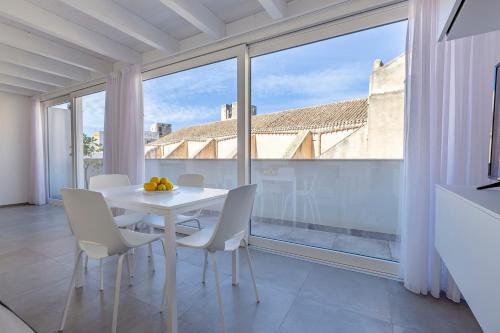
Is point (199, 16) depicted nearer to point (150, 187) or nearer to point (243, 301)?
point (150, 187)

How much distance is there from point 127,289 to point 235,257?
90 centimetres

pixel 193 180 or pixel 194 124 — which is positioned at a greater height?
pixel 194 124

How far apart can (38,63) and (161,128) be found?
2050mm

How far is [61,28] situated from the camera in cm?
264

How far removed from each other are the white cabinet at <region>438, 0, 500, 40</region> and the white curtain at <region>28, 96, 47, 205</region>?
690cm

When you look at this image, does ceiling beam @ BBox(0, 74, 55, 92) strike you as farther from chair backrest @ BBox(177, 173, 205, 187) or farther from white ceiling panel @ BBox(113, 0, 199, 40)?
chair backrest @ BBox(177, 173, 205, 187)

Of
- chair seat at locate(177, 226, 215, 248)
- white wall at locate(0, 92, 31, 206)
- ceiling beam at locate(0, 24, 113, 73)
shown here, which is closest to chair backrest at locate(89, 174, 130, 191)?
chair seat at locate(177, 226, 215, 248)

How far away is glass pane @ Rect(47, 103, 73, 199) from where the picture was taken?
511 cm

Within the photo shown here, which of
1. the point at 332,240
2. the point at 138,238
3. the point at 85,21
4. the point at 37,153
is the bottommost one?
the point at 332,240

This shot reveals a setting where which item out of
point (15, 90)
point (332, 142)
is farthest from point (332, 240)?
point (15, 90)

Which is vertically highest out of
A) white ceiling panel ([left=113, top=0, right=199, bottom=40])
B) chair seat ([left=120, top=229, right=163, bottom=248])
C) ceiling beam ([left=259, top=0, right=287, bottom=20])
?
white ceiling panel ([left=113, top=0, right=199, bottom=40])

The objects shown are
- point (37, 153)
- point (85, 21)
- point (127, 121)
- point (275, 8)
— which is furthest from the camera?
point (37, 153)

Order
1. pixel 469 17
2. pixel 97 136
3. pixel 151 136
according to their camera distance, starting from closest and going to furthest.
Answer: pixel 469 17 < pixel 151 136 < pixel 97 136

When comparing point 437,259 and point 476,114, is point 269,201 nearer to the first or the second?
point 437,259
